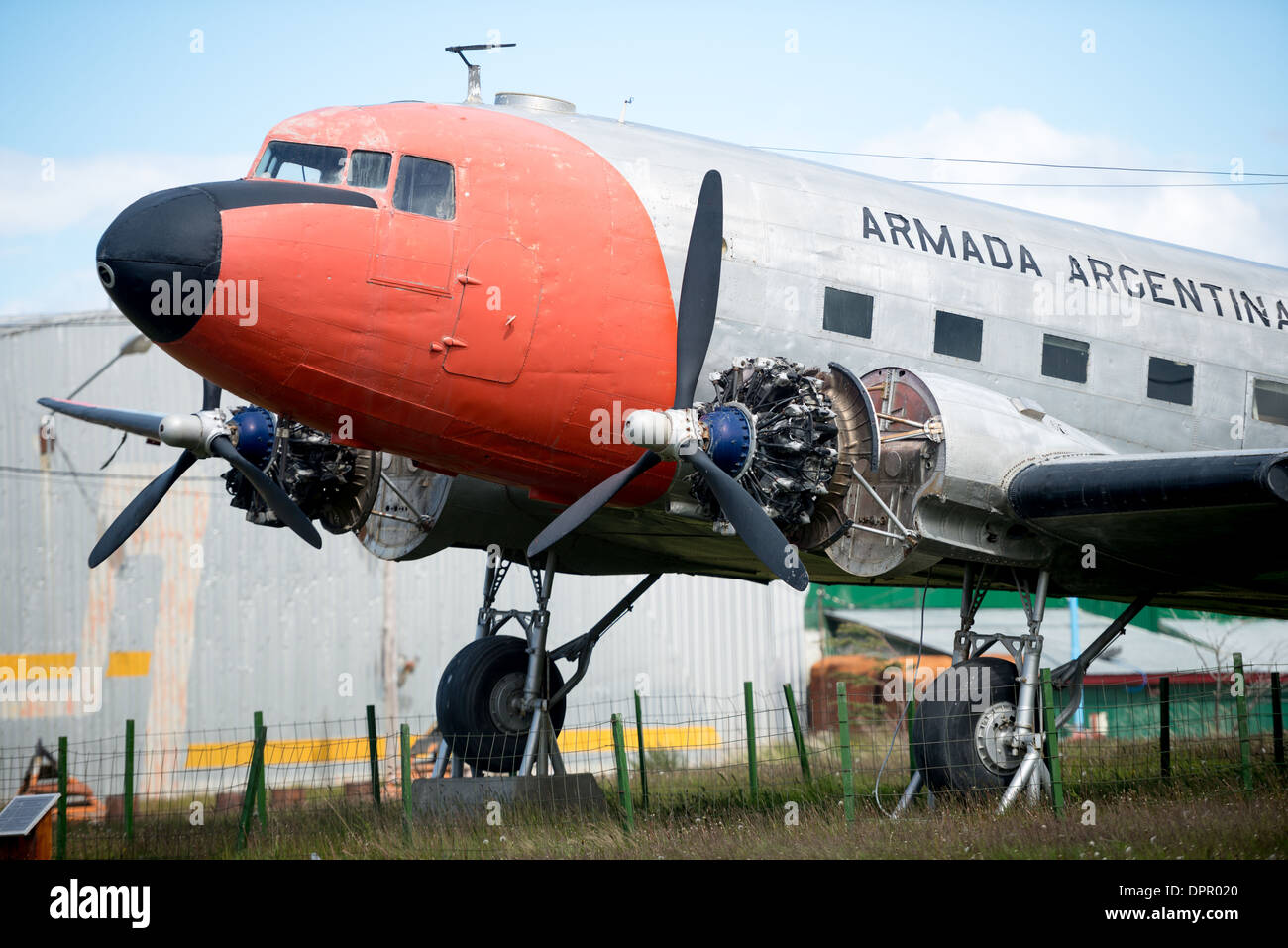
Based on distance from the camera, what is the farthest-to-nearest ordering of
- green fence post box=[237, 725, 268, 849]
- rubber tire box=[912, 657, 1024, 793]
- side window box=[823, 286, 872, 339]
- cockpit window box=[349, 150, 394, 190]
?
green fence post box=[237, 725, 268, 849]
side window box=[823, 286, 872, 339]
rubber tire box=[912, 657, 1024, 793]
cockpit window box=[349, 150, 394, 190]

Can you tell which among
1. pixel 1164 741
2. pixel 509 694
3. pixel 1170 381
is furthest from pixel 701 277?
pixel 1164 741

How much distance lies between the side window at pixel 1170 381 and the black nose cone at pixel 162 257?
893 cm

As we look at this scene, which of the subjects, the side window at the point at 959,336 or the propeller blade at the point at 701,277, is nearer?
the propeller blade at the point at 701,277

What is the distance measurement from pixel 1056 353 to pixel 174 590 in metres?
16.7

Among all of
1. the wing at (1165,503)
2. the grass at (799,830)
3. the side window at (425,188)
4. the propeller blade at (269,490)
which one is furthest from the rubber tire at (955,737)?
the side window at (425,188)

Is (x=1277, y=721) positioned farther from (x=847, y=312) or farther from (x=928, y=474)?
(x=847, y=312)

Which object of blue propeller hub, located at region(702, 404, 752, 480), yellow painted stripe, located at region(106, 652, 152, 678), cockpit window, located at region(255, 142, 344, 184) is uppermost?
cockpit window, located at region(255, 142, 344, 184)

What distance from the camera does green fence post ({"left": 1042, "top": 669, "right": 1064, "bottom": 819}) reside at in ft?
33.1

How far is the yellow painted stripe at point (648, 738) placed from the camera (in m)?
24.0

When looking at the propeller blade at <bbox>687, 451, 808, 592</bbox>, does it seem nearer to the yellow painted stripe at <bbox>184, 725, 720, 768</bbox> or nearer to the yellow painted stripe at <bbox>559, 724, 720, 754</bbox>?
the yellow painted stripe at <bbox>184, 725, 720, 768</bbox>

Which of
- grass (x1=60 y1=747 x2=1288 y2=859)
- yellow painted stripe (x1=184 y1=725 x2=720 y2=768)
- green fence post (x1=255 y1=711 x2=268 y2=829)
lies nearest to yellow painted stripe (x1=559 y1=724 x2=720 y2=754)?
yellow painted stripe (x1=184 y1=725 x2=720 y2=768)

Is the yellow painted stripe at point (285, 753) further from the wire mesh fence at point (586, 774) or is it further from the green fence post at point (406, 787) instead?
the green fence post at point (406, 787)

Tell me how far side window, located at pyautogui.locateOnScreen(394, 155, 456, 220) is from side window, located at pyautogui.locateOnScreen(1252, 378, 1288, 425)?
8.75 m
